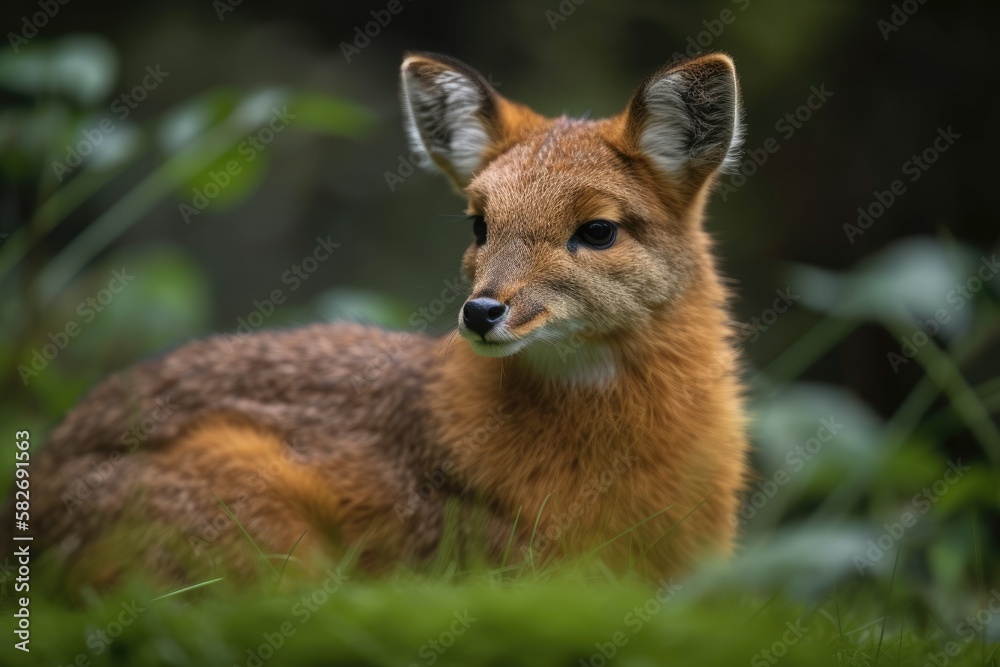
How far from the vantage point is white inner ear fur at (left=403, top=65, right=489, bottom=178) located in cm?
562

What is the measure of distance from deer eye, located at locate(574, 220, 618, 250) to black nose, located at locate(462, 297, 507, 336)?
0.72 meters

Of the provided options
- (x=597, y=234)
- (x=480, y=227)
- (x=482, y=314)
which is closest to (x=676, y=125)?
(x=597, y=234)

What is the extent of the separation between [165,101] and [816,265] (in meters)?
7.61

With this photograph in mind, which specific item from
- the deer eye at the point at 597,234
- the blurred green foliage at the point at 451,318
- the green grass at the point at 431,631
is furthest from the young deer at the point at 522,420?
the green grass at the point at 431,631

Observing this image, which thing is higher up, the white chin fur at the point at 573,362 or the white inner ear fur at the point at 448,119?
the white inner ear fur at the point at 448,119

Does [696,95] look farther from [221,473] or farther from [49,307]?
[49,307]

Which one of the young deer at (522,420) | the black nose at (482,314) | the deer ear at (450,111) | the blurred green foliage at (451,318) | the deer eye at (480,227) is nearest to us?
the blurred green foliage at (451,318)

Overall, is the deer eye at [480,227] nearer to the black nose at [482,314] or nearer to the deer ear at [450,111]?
the deer ear at [450,111]

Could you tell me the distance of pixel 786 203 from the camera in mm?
10969

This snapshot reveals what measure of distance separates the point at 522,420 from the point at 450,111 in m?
1.82

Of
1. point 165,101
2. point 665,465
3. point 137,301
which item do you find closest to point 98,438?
point 137,301

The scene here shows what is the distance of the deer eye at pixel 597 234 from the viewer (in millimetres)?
4949

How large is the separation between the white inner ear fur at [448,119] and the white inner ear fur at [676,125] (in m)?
1.00

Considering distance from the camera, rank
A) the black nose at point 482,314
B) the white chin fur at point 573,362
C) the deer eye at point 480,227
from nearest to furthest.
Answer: the black nose at point 482,314 → the white chin fur at point 573,362 → the deer eye at point 480,227
